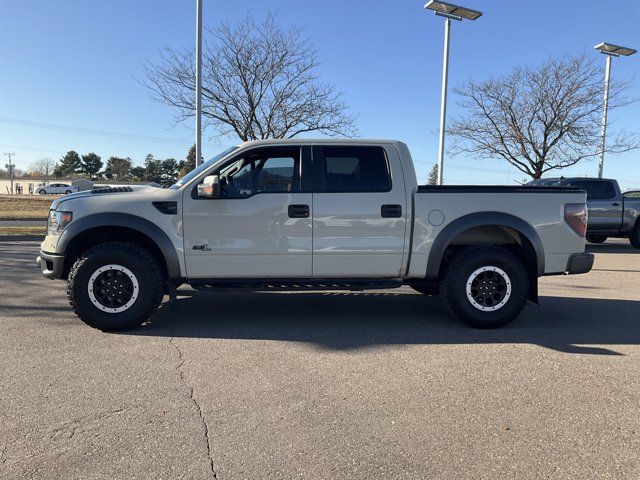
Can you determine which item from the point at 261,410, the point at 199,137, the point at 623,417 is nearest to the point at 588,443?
the point at 623,417

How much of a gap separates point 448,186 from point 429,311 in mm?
1717

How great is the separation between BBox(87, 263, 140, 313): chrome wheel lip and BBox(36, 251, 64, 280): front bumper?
0.37 m

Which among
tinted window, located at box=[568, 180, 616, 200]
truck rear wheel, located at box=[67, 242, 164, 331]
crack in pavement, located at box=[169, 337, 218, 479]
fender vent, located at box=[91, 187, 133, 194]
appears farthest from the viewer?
tinted window, located at box=[568, 180, 616, 200]

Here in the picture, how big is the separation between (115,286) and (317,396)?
2678 millimetres

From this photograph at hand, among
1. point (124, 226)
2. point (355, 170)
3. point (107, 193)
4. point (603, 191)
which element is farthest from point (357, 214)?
point (603, 191)

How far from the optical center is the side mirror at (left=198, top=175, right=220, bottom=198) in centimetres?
479

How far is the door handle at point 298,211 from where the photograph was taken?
16.5 feet

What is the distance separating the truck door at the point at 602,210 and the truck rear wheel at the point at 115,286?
468 inches

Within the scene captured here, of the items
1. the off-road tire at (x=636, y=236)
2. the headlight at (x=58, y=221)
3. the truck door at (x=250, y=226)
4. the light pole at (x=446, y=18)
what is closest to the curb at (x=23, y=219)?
the light pole at (x=446, y=18)

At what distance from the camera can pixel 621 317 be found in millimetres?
5945

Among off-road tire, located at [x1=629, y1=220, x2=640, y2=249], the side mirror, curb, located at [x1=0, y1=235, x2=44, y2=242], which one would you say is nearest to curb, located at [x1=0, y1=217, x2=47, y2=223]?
curb, located at [x1=0, y1=235, x2=44, y2=242]

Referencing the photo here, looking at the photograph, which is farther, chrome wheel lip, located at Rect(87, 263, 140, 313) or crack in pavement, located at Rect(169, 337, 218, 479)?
chrome wheel lip, located at Rect(87, 263, 140, 313)

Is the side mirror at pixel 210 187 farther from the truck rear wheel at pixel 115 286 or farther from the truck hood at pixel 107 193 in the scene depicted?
the truck rear wheel at pixel 115 286

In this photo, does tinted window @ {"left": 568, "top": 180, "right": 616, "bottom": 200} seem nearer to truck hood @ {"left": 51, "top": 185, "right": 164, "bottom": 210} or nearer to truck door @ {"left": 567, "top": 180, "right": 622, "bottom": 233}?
truck door @ {"left": 567, "top": 180, "right": 622, "bottom": 233}
